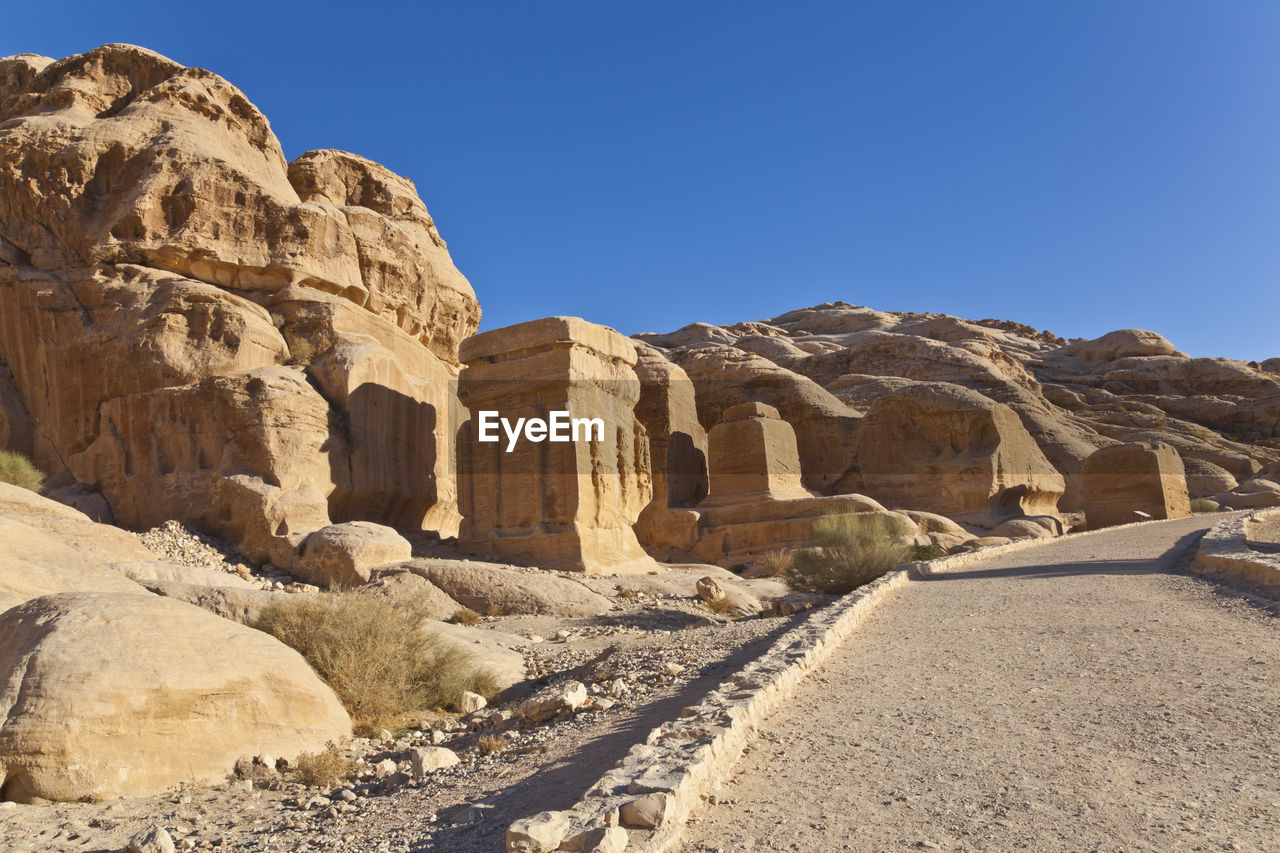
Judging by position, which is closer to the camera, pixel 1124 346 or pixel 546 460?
pixel 546 460

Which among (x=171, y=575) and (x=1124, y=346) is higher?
(x=1124, y=346)

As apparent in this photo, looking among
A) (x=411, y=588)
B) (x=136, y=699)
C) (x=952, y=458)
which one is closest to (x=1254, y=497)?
(x=952, y=458)

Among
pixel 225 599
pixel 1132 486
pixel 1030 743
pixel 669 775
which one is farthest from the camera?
pixel 1132 486

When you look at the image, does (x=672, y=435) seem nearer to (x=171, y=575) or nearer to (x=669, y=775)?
(x=171, y=575)

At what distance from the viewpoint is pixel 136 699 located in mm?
4238

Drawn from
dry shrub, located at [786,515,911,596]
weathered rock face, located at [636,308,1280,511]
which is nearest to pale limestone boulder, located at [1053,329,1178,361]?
weathered rock face, located at [636,308,1280,511]

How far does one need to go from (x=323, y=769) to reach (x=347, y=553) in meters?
6.36

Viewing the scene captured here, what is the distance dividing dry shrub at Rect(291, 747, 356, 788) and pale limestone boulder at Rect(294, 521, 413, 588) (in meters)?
5.84

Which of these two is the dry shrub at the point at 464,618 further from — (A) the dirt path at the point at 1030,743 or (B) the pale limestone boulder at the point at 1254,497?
(B) the pale limestone boulder at the point at 1254,497

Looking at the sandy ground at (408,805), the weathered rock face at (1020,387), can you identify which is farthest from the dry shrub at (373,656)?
the weathered rock face at (1020,387)

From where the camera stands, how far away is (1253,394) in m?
41.7

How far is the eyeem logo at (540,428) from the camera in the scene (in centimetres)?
1371

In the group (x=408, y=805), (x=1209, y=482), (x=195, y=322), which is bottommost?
(x=408, y=805)

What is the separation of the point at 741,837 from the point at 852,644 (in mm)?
3831
